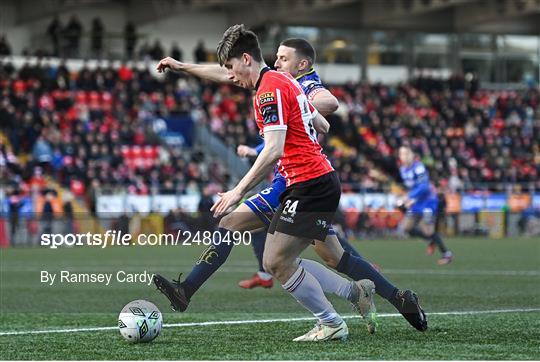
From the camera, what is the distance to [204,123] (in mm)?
34531

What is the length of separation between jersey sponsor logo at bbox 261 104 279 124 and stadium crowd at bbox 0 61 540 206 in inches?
734

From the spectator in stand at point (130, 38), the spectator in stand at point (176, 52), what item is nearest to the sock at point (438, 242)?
the spectator in stand at point (176, 52)

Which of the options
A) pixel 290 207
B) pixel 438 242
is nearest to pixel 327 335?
pixel 290 207

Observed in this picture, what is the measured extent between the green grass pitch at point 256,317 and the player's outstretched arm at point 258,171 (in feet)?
3.18

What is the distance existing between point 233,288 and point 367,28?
3325cm

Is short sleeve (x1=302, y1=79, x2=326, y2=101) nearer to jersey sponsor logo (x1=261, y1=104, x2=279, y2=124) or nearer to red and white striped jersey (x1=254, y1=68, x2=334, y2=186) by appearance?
red and white striped jersey (x1=254, y1=68, x2=334, y2=186)

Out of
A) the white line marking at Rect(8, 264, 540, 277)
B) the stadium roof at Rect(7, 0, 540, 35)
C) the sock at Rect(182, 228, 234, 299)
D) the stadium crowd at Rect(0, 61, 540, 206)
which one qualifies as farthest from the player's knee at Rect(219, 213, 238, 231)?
the stadium roof at Rect(7, 0, 540, 35)

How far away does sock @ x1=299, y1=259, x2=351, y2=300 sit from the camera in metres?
8.24

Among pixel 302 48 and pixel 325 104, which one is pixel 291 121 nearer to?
pixel 325 104

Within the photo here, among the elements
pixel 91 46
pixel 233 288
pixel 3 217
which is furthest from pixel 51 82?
pixel 233 288

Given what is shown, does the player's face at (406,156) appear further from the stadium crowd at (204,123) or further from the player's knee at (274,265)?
the player's knee at (274,265)

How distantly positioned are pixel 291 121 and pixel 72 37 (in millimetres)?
31624

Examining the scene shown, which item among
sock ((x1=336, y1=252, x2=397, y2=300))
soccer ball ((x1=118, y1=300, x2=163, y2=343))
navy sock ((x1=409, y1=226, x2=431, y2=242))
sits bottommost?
navy sock ((x1=409, y1=226, x2=431, y2=242))

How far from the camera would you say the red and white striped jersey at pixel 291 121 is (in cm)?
732
